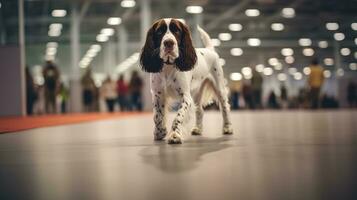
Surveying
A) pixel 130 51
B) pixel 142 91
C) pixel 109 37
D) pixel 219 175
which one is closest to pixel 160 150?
pixel 219 175

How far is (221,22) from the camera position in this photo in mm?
38344

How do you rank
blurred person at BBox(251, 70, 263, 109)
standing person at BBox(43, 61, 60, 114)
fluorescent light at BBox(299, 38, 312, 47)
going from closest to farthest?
1. standing person at BBox(43, 61, 60, 114)
2. blurred person at BBox(251, 70, 263, 109)
3. fluorescent light at BBox(299, 38, 312, 47)

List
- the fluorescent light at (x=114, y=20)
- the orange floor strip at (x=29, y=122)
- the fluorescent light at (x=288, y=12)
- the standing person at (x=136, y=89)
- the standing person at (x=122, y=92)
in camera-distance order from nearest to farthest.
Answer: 1. the orange floor strip at (x=29, y=122)
2. the standing person at (x=136, y=89)
3. the standing person at (x=122, y=92)
4. the fluorescent light at (x=288, y=12)
5. the fluorescent light at (x=114, y=20)

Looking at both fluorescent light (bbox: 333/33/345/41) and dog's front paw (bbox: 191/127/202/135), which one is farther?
fluorescent light (bbox: 333/33/345/41)

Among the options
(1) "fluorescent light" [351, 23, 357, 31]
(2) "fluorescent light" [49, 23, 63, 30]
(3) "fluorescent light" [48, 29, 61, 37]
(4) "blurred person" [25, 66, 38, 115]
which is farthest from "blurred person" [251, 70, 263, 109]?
(3) "fluorescent light" [48, 29, 61, 37]

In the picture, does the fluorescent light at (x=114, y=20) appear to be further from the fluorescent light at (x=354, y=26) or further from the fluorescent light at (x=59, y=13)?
the fluorescent light at (x=354, y=26)

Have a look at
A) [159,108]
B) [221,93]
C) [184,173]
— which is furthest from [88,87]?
[184,173]

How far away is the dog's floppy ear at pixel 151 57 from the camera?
5.38 meters

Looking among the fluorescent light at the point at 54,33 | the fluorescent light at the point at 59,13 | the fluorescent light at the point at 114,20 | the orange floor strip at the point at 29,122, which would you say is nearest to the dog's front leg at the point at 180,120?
the orange floor strip at the point at 29,122

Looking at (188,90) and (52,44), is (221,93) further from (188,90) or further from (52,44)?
(52,44)

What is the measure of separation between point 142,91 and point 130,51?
21353mm

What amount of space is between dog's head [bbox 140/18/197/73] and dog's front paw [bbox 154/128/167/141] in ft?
2.42

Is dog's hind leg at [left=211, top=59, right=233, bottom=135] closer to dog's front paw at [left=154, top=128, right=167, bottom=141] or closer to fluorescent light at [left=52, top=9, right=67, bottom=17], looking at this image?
dog's front paw at [left=154, top=128, right=167, bottom=141]

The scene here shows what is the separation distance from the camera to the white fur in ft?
17.5
